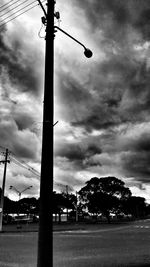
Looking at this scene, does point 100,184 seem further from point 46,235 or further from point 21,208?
point 46,235

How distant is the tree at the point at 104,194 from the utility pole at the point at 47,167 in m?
68.9

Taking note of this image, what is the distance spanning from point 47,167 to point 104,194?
70.2 metres

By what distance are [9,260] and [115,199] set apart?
211 ft

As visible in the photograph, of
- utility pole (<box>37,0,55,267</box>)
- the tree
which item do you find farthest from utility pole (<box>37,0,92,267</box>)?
the tree

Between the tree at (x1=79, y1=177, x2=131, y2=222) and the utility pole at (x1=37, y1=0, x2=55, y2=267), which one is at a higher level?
the tree at (x1=79, y1=177, x2=131, y2=222)

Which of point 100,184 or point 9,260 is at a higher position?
point 100,184

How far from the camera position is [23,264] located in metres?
10.1

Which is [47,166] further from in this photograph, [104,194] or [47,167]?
[104,194]

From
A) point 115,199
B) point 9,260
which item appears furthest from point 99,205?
point 9,260

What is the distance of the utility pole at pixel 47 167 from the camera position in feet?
16.7

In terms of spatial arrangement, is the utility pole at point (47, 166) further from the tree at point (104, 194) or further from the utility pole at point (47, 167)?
the tree at point (104, 194)

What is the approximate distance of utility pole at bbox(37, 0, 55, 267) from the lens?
16.7ft

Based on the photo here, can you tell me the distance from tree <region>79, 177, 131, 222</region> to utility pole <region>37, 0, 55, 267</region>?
68.9 meters

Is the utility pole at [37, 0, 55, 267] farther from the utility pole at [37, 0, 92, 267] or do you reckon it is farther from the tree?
the tree
